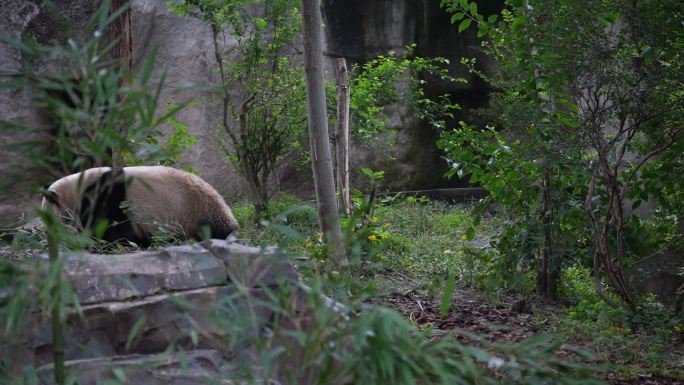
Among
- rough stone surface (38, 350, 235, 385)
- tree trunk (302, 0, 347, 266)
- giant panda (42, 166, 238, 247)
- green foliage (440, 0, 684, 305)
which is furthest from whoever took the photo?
giant panda (42, 166, 238, 247)

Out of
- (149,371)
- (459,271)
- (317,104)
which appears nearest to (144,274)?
(149,371)

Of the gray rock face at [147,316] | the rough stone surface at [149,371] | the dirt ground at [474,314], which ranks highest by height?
the gray rock face at [147,316]

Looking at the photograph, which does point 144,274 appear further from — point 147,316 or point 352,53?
point 352,53

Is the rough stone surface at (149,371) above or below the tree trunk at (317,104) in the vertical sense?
below

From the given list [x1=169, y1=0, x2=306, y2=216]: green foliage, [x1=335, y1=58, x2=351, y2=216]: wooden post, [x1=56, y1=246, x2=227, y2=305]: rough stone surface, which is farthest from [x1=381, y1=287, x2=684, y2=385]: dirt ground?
[x1=169, y1=0, x2=306, y2=216]: green foliage

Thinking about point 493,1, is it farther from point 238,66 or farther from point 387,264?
point 387,264

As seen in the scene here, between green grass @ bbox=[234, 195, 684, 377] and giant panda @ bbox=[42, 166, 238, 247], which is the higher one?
giant panda @ bbox=[42, 166, 238, 247]

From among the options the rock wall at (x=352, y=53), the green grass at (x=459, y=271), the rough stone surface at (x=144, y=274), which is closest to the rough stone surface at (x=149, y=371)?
the rough stone surface at (x=144, y=274)

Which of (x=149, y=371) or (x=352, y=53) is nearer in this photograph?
(x=149, y=371)

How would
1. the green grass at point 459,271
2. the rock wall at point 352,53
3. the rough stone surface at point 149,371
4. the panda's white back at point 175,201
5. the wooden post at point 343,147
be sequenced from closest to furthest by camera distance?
1. the rough stone surface at point 149,371
2. the green grass at point 459,271
3. the panda's white back at point 175,201
4. the wooden post at point 343,147
5. the rock wall at point 352,53

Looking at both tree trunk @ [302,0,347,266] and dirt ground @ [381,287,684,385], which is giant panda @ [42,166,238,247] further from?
dirt ground @ [381,287,684,385]

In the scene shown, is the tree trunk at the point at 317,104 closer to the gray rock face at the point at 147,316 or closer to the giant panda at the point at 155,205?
the giant panda at the point at 155,205

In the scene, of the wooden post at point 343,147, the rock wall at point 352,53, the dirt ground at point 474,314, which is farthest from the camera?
the rock wall at point 352,53

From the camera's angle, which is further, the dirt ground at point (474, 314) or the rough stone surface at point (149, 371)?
the dirt ground at point (474, 314)
